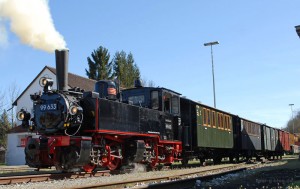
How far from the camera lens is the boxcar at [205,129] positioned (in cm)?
1784

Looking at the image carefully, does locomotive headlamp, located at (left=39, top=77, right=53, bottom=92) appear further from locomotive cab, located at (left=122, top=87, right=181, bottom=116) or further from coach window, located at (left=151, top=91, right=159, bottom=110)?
coach window, located at (left=151, top=91, right=159, bottom=110)

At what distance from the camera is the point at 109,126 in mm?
12438

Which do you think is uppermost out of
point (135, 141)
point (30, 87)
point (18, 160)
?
point (30, 87)

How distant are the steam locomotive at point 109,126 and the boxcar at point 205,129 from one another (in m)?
0.05

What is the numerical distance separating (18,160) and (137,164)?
2385 cm

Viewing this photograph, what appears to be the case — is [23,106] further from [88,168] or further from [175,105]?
[88,168]

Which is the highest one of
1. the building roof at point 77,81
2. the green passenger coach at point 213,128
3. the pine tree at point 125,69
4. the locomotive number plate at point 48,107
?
the pine tree at point 125,69

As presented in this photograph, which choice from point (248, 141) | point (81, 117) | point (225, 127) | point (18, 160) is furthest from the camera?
point (18, 160)

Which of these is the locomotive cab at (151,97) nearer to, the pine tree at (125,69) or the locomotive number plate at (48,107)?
the locomotive number plate at (48,107)

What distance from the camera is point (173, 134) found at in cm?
1667

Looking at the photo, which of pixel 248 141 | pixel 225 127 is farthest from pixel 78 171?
pixel 248 141

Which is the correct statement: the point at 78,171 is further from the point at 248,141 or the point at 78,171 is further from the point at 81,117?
the point at 248,141

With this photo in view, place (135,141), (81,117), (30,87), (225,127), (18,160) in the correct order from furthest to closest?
(30,87) < (18,160) < (225,127) < (135,141) < (81,117)

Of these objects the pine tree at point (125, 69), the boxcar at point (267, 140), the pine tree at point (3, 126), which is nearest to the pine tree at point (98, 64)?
the pine tree at point (125, 69)
